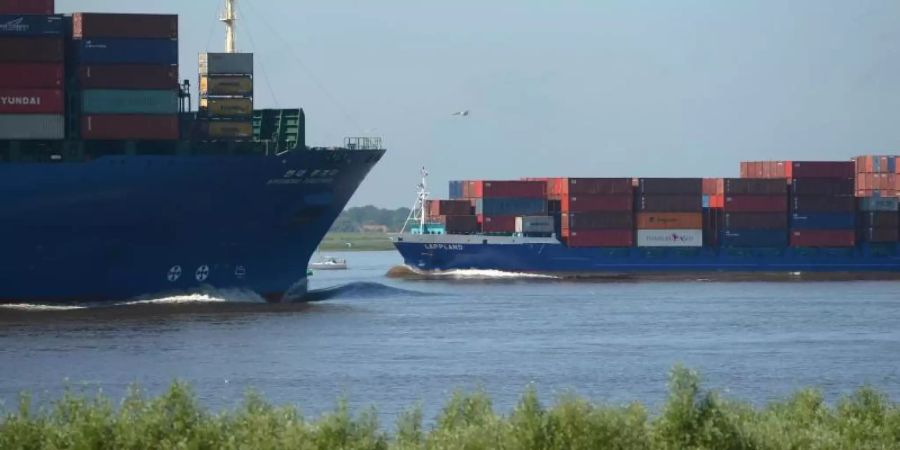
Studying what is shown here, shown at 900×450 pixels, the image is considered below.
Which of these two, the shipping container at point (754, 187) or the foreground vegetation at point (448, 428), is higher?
the shipping container at point (754, 187)

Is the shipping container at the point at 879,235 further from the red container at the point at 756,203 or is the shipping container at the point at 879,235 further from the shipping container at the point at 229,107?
the shipping container at the point at 229,107

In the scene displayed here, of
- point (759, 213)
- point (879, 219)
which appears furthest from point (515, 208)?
point (879, 219)

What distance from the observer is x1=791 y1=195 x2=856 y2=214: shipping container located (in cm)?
8519

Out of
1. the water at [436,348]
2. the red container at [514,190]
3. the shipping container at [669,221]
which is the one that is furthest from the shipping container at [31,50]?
the shipping container at [669,221]

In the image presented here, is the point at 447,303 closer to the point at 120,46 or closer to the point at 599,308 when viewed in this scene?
the point at 599,308

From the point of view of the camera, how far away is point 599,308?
54406mm

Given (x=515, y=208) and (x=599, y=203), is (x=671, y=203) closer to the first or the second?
(x=599, y=203)

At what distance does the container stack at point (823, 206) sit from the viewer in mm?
85000

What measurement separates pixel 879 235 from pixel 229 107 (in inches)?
1944

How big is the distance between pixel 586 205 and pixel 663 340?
42881 millimetres

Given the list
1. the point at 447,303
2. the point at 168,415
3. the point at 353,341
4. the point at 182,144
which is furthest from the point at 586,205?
the point at 168,415

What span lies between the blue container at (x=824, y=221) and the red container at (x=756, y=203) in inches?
41.7

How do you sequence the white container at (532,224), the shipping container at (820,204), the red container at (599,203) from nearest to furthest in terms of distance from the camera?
the white container at (532,224) < the red container at (599,203) < the shipping container at (820,204)

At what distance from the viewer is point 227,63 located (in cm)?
4916
